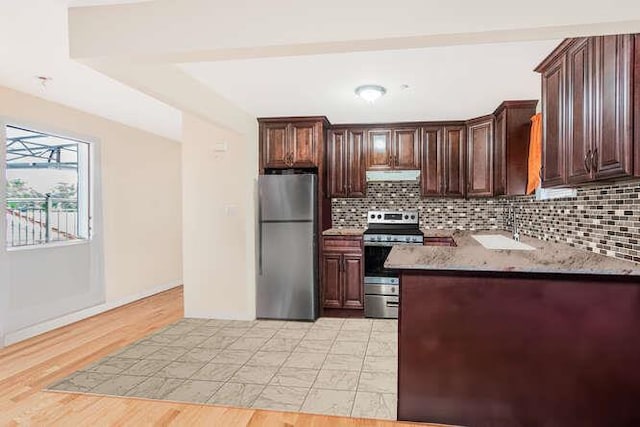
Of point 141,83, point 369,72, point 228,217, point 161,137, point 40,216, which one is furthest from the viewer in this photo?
point 161,137

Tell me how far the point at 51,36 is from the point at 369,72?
2.01 meters

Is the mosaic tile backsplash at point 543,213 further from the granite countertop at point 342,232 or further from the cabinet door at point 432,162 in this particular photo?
the cabinet door at point 432,162

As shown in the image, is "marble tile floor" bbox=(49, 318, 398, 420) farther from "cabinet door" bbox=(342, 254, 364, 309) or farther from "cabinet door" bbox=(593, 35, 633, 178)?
"cabinet door" bbox=(593, 35, 633, 178)

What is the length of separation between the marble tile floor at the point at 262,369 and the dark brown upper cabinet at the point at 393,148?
1796 mm

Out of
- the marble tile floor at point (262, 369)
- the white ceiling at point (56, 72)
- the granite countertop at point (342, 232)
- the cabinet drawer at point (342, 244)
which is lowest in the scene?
the marble tile floor at point (262, 369)

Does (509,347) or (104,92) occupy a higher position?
(104,92)

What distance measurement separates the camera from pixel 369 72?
2854 mm

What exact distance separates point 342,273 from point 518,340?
2.49m

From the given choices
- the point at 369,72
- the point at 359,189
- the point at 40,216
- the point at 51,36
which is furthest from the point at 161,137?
the point at 369,72

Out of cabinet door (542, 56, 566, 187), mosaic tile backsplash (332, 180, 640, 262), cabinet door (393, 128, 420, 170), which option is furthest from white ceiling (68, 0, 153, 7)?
cabinet door (393, 128, 420, 170)

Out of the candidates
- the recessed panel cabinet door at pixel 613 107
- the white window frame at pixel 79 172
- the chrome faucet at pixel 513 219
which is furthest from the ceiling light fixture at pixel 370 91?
the white window frame at pixel 79 172

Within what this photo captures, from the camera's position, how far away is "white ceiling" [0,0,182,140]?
6.85 ft

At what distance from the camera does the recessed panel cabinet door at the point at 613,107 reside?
169 centimetres

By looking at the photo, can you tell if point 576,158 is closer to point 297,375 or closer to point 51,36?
point 297,375
